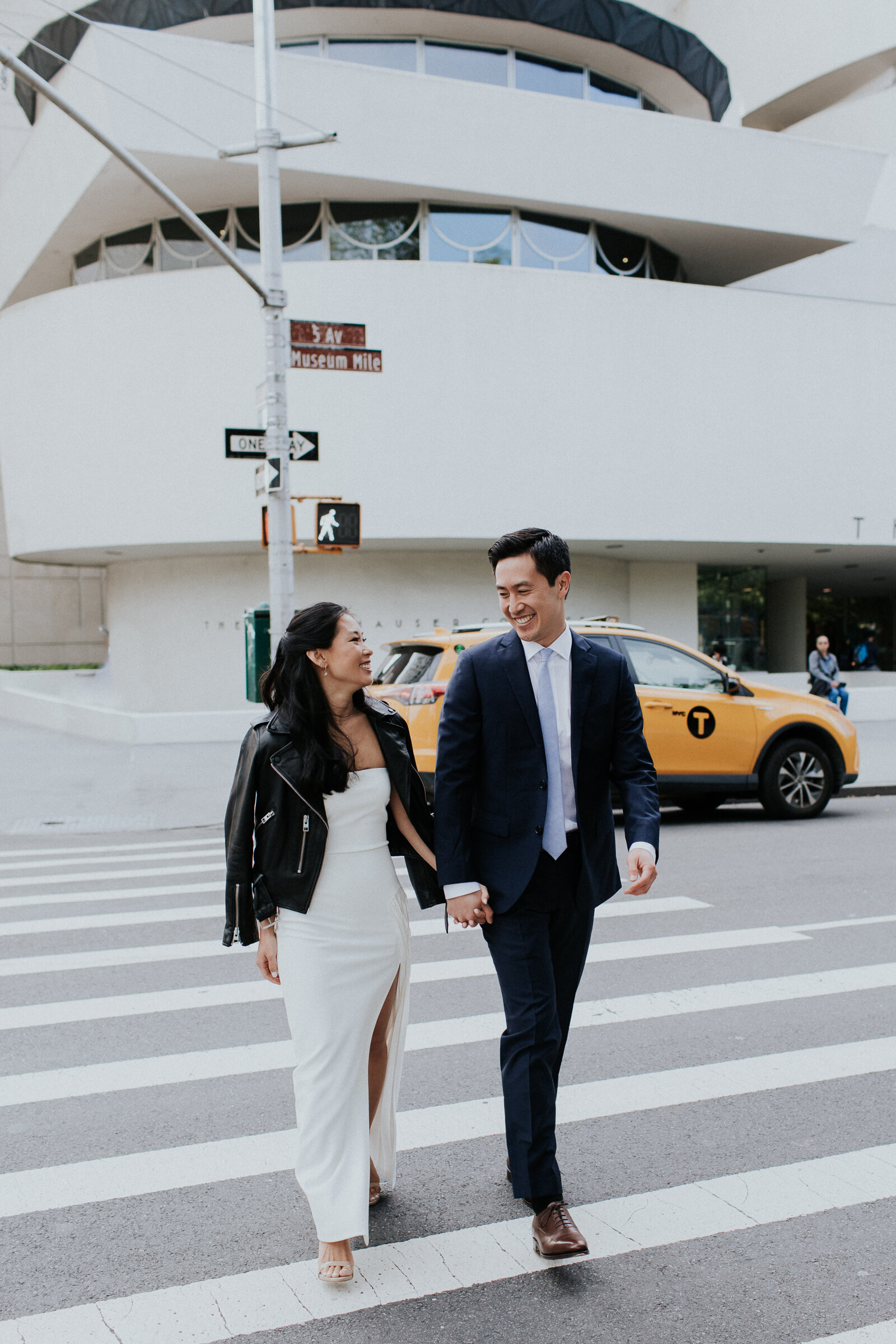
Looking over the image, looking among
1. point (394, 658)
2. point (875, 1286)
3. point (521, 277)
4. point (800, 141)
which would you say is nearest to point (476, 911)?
point (875, 1286)

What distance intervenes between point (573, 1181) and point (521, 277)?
1955cm

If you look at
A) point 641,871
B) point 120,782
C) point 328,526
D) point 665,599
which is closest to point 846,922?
point 641,871

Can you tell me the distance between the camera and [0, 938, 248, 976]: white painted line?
6.02m

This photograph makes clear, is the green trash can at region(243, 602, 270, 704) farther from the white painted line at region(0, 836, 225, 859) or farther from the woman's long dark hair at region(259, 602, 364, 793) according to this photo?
the woman's long dark hair at region(259, 602, 364, 793)

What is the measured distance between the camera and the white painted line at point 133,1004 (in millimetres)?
5168

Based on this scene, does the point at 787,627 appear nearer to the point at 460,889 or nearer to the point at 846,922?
the point at 846,922

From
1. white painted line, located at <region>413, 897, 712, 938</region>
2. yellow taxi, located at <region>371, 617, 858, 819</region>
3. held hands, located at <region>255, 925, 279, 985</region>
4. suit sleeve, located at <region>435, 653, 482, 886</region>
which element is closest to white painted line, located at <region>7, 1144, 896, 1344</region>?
held hands, located at <region>255, 925, 279, 985</region>

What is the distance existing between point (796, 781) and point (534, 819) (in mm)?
8116

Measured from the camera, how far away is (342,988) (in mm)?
3006

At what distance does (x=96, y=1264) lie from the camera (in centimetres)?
304

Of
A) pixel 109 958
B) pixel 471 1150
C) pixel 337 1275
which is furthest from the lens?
pixel 109 958

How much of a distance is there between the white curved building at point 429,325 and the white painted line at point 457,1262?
15.8 meters

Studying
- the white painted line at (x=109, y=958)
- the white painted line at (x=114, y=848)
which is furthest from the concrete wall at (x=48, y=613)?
the white painted line at (x=109, y=958)

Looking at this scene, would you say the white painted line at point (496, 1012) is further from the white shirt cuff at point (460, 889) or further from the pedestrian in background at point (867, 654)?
the pedestrian in background at point (867, 654)
